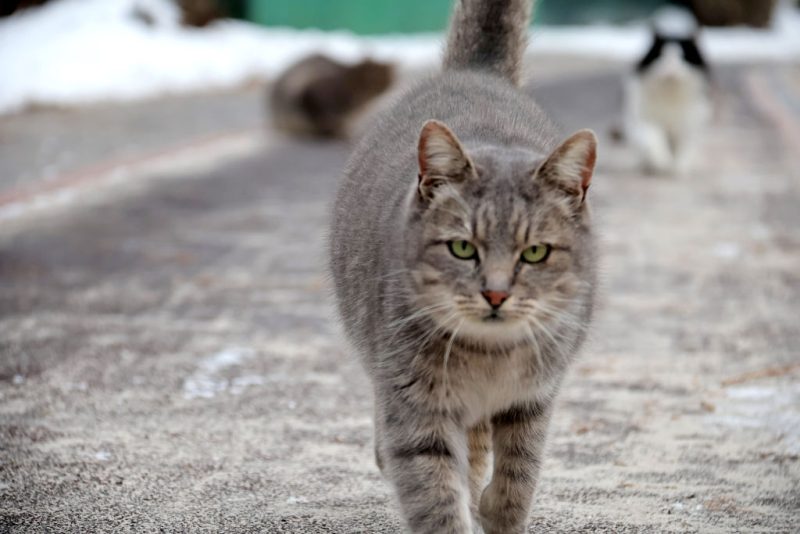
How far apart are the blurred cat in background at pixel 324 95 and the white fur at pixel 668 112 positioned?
10.2ft

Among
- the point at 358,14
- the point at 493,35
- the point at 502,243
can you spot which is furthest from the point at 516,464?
the point at 358,14

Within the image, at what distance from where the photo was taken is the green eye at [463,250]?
9.62 ft

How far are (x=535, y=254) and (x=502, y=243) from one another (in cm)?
11

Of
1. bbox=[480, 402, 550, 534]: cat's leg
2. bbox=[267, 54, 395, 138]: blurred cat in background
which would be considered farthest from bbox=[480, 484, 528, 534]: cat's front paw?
bbox=[267, 54, 395, 138]: blurred cat in background

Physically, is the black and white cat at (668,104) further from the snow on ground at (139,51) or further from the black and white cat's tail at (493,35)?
the black and white cat's tail at (493,35)

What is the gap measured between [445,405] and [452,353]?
14 cm

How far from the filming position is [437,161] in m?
3.01

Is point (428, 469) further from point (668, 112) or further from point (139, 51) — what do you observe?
point (139, 51)

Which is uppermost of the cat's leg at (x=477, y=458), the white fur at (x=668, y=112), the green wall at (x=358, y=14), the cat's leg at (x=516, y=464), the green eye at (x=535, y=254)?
the green eye at (x=535, y=254)

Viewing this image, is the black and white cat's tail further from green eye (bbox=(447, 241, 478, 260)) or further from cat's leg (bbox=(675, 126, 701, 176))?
cat's leg (bbox=(675, 126, 701, 176))

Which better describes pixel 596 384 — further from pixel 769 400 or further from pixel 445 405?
pixel 445 405

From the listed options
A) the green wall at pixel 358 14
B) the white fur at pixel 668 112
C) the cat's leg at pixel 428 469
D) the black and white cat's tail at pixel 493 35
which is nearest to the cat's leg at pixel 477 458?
the cat's leg at pixel 428 469

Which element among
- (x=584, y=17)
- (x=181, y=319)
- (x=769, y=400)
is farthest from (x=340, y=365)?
(x=584, y=17)

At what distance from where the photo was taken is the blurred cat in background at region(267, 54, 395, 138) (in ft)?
40.0
